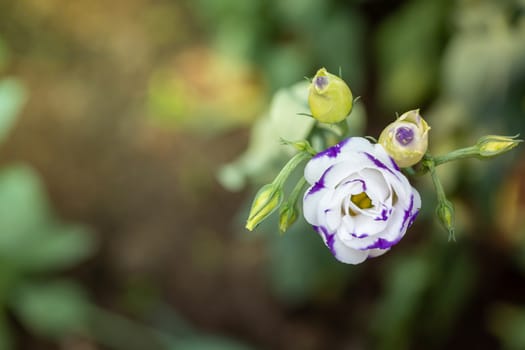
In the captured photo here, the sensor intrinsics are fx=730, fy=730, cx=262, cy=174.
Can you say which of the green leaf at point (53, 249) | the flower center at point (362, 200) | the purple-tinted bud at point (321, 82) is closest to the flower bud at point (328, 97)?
the purple-tinted bud at point (321, 82)

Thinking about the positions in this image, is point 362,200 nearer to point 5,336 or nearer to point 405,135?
point 405,135

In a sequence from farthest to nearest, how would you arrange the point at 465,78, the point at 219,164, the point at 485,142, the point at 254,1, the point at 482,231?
the point at 219,164 < the point at 254,1 < the point at 482,231 < the point at 465,78 < the point at 485,142

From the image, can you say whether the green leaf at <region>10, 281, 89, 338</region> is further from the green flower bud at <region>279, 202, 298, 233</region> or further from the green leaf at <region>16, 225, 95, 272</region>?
the green flower bud at <region>279, 202, 298, 233</region>

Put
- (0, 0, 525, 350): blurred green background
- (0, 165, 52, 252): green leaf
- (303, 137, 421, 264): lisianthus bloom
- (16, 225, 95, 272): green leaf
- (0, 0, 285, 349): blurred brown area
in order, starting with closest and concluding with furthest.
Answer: (303, 137, 421, 264): lisianthus bloom
(0, 0, 525, 350): blurred green background
(0, 165, 52, 252): green leaf
(16, 225, 95, 272): green leaf
(0, 0, 285, 349): blurred brown area

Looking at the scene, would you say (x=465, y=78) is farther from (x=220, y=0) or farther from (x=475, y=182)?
(x=220, y=0)

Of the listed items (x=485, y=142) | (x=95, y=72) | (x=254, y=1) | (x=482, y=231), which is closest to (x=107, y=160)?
(x=95, y=72)

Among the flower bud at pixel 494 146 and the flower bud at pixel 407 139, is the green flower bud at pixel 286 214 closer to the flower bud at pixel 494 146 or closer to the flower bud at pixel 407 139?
the flower bud at pixel 407 139

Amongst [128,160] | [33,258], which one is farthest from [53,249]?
[128,160]

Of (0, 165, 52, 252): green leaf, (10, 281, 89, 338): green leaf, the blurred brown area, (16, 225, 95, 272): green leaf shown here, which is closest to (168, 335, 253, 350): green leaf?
the blurred brown area
